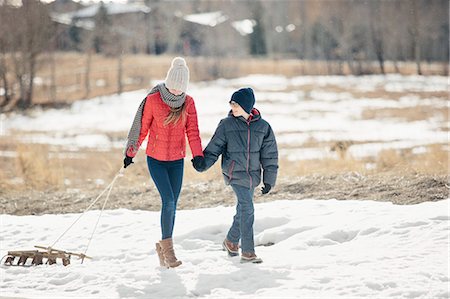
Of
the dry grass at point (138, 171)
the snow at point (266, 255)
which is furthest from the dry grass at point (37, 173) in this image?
the snow at point (266, 255)

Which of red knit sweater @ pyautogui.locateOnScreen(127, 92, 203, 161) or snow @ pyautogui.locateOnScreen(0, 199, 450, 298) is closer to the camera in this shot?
snow @ pyautogui.locateOnScreen(0, 199, 450, 298)

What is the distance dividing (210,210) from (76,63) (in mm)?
39843

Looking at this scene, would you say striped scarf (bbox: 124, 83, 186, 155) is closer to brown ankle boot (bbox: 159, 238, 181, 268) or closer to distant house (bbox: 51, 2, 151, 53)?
brown ankle boot (bbox: 159, 238, 181, 268)

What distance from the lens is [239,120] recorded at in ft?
17.5

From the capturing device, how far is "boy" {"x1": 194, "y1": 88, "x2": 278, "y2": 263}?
17.3 feet

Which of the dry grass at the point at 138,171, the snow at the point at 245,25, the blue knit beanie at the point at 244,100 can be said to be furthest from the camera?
the snow at the point at 245,25

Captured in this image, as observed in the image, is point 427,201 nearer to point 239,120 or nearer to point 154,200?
point 239,120

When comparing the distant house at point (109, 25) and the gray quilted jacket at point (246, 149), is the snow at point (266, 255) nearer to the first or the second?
the gray quilted jacket at point (246, 149)

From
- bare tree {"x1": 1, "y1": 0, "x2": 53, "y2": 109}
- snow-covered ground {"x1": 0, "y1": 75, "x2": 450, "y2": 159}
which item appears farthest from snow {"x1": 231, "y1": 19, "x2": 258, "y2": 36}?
bare tree {"x1": 1, "y1": 0, "x2": 53, "y2": 109}

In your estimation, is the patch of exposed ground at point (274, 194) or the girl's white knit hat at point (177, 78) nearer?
the girl's white knit hat at point (177, 78)

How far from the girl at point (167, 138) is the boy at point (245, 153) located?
22cm

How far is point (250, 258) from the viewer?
5.34 metres

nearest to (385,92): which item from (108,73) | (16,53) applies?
(108,73)

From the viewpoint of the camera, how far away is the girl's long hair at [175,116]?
5.34m
